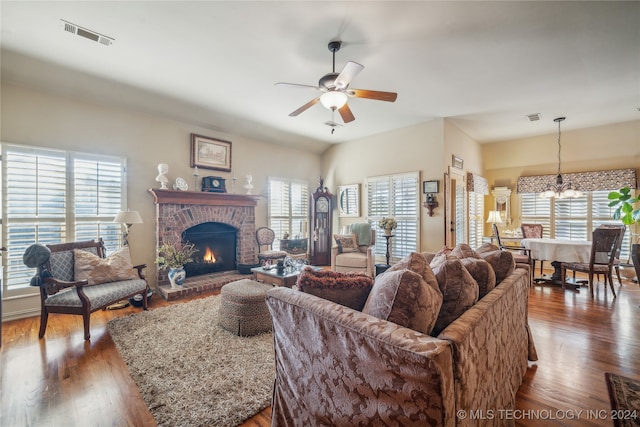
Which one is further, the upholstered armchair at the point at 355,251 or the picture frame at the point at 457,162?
the picture frame at the point at 457,162

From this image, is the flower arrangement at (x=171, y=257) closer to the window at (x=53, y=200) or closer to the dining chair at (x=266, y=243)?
the window at (x=53, y=200)

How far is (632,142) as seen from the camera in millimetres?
5250

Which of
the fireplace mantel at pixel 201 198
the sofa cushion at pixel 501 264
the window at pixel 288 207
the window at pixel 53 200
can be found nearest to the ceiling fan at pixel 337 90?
the sofa cushion at pixel 501 264

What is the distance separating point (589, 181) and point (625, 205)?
801 mm

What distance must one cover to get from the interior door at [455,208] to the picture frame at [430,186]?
0.54 feet

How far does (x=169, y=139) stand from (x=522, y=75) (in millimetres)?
4956

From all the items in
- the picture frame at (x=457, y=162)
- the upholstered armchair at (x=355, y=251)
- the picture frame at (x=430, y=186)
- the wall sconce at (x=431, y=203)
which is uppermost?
the picture frame at (x=457, y=162)

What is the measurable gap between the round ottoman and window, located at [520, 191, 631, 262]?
20.4 ft

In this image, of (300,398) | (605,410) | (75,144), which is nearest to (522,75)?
(605,410)

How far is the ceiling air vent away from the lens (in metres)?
2.66

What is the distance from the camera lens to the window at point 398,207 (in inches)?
213

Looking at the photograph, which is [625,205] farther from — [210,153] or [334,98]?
[210,153]

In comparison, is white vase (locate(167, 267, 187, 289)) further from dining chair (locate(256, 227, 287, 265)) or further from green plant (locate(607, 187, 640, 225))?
green plant (locate(607, 187, 640, 225))

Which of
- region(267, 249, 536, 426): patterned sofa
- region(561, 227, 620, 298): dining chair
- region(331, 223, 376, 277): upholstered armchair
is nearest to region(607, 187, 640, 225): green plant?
region(561, 227, 620, 298): dining chair
